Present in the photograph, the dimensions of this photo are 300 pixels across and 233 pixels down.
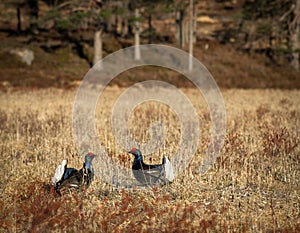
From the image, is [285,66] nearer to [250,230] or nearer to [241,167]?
[241,167]

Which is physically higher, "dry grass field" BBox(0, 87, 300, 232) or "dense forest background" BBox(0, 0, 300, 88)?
"dense forest background" BBox(0, 0, 300, 88)

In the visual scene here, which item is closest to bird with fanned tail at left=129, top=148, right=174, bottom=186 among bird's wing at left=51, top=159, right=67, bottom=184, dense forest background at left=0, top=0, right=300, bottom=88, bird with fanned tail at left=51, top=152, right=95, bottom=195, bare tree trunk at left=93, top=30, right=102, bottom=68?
bird with fanned tail at left=51, top=152, right=95, bottom=195

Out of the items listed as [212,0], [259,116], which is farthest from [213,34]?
[259,116]

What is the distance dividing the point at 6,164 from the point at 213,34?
5047 centimetres

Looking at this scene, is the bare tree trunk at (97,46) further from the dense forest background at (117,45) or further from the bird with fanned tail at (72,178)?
the bird with fanned tail at (72,178)

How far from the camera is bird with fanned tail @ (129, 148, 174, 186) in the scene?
504cm

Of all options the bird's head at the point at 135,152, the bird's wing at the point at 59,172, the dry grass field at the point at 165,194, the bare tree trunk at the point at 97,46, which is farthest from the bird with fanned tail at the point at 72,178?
the bare tree trunk at the point at 97,46

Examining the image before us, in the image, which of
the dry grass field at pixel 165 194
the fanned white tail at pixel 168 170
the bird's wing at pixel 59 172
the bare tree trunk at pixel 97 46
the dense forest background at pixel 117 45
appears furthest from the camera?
the bare tree trunk at pixel 97 46

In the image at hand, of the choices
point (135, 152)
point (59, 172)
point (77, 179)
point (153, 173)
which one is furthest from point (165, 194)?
point (59, 172)

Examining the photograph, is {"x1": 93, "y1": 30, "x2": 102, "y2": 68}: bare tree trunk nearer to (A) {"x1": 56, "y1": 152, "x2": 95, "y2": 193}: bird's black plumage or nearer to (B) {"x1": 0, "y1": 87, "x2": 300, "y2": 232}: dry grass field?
(B) {"x1": 0, "y1": 87, "x2": 300, "y2": 232}: dry grass field

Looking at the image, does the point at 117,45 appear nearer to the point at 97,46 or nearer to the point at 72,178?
the point at 97,46

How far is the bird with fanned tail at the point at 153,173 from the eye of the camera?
5.04 meters

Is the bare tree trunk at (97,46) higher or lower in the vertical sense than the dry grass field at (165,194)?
higher

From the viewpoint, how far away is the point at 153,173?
5.12m
